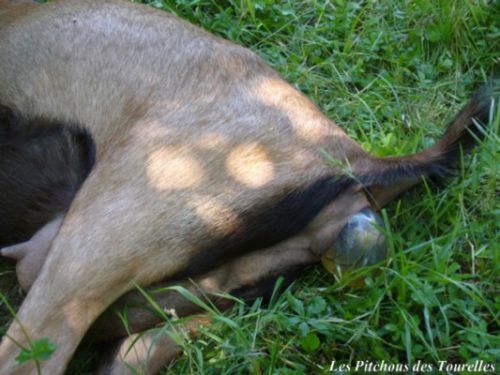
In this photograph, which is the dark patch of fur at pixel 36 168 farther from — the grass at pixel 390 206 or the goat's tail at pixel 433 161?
the goat's tail at pixel 433 161

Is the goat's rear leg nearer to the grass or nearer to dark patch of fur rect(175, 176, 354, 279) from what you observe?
dark patch of fur rect(175, 176, 354, 279)

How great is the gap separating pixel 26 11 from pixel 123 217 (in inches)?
47.6

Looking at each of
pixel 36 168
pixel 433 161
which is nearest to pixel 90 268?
pixel 36 168

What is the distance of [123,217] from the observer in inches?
121

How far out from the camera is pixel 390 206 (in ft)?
11.7

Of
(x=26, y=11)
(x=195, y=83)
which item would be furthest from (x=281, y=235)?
(x=26, y=11)

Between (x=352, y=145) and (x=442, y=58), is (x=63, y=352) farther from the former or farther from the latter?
(x=442, y=58)

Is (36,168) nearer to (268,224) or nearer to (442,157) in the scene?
(268,224)

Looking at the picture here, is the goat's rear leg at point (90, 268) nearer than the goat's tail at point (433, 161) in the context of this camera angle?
Yes

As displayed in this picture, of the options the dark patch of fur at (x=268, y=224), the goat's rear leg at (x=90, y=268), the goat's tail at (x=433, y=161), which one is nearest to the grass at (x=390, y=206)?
the goat's tail at (x=433, y=161)

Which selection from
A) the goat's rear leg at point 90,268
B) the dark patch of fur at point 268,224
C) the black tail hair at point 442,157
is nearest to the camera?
the goat's rear leg at point 90,268

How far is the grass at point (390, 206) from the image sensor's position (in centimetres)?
313

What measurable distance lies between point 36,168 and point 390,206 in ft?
4.93

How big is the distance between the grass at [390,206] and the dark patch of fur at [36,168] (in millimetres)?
414
